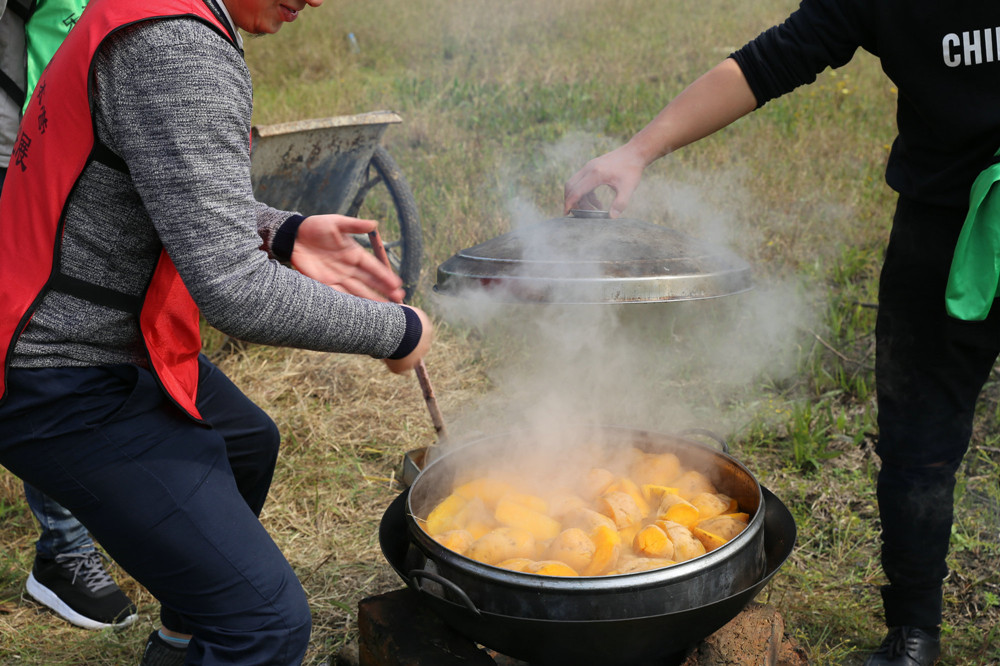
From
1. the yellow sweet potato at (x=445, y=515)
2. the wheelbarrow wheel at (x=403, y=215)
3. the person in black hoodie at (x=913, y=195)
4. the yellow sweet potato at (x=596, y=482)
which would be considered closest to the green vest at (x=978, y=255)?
the person in black hoodie at (x=913, y=195)

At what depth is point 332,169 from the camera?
472 cm

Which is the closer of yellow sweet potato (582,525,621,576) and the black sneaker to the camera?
yellow sweet potato (582,525,621,576)

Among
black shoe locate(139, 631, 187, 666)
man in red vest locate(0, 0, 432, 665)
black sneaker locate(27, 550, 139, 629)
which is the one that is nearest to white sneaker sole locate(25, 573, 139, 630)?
black sneaker locate(27, 550, 139, 629)

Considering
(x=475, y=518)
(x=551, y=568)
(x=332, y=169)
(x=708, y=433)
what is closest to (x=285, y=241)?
(x=475, y=518)

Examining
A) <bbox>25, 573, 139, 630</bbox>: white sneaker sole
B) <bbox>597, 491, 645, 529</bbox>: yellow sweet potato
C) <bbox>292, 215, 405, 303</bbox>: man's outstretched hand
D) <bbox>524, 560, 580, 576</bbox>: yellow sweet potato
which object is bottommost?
<bbox>25, 573, 139, 630</bbox>: white sneaker sole

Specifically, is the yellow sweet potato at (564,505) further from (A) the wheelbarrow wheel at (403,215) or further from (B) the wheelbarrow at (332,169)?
(A) the wheelbarrow wheel at (403,215)

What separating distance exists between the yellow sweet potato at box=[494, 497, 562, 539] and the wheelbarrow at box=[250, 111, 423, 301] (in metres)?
2.57

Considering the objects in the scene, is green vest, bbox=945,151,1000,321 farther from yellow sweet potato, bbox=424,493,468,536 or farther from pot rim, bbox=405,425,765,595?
yellow sweet potato, bbox=424,493,468,536

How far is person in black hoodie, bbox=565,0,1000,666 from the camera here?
1.94 meters

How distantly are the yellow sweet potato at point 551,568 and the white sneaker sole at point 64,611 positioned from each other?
5.65 feet

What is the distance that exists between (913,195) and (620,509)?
3.95 feet

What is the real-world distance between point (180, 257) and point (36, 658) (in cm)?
202

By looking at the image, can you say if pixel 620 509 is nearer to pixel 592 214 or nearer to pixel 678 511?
pixel 678 511

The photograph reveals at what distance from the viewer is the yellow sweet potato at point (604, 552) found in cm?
194
